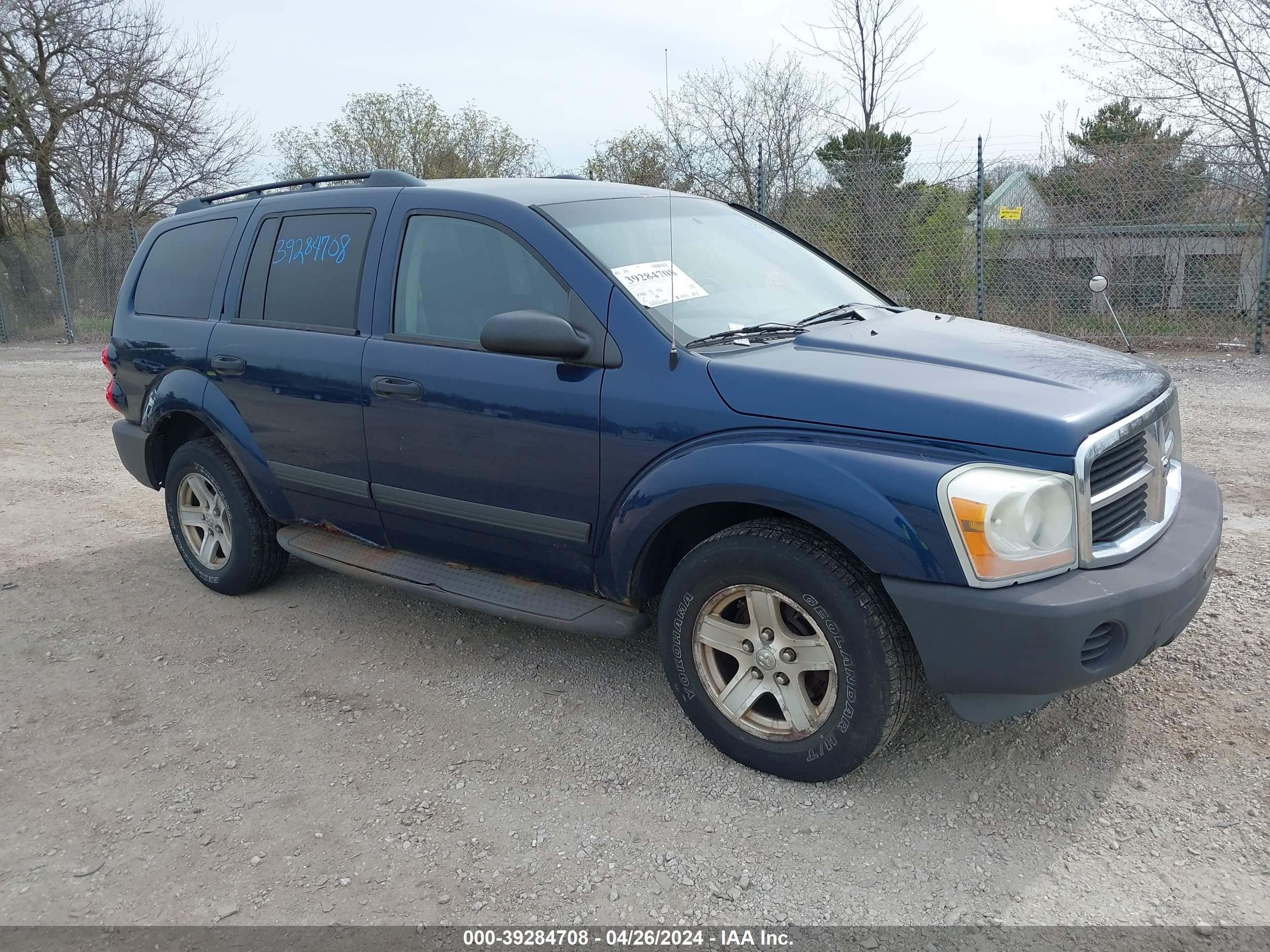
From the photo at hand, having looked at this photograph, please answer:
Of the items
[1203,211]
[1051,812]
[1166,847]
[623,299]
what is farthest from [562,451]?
[1203,211]

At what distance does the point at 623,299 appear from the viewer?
10.7ft

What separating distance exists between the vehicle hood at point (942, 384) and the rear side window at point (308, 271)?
1773mm

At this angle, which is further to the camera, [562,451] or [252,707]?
[252,707]

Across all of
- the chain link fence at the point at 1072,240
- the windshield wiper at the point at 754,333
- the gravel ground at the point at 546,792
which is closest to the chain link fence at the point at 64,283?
the chain link fence at the point at 1072,240

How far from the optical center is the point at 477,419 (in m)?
3.50

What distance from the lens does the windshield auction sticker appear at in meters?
3.31

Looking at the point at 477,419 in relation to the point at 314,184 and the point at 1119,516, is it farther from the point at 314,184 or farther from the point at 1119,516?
the point at 1119,516

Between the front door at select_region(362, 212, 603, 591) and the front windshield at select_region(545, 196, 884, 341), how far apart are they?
0.91ft

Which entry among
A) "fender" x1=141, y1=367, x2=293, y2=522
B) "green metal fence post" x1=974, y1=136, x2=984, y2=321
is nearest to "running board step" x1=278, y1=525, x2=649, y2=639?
"fender" x1=141, y1=367, x2=293, y2=522

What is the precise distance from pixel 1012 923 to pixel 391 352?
2.84 metres

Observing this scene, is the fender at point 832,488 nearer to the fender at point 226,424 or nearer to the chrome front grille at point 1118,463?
the chrome front grille at point 1118,463

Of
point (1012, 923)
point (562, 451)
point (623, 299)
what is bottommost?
point (1012, 923)

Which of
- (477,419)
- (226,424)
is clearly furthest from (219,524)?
(477,419)

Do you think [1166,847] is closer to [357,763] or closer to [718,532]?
[718,532]
